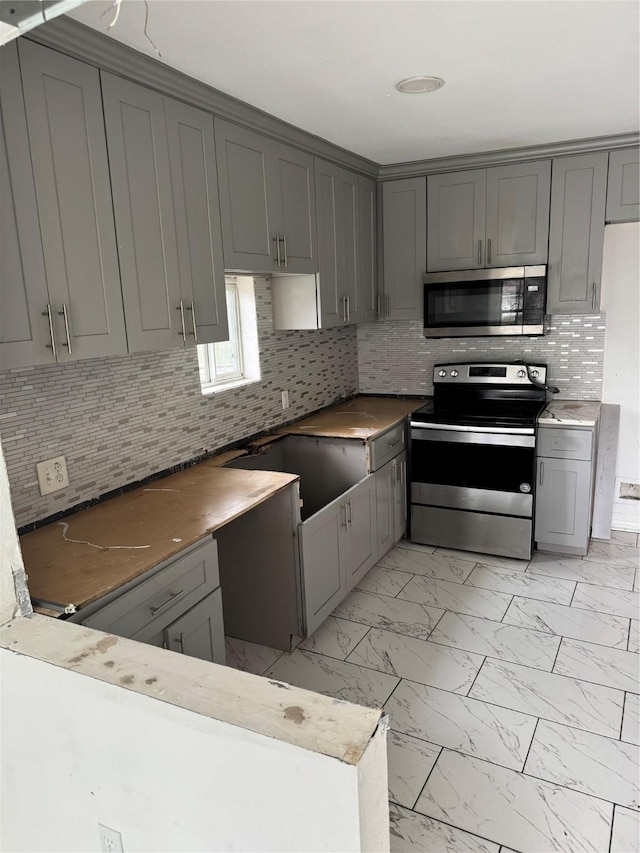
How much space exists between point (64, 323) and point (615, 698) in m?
2.45

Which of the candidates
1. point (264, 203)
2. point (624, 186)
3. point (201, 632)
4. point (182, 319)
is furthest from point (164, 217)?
point (624, 186)

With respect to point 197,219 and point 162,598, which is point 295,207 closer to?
point 197,219

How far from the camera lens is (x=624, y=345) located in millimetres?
3670

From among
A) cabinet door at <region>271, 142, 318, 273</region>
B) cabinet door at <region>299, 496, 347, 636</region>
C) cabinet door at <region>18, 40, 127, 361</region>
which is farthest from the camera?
cabinet door at <region>271, 142, 318, 273</region>

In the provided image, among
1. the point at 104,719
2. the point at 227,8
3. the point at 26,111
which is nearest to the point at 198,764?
the point at 104,719

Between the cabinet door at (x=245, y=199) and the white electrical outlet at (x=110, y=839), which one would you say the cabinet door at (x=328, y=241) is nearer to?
the cabinet door at (x=245, y=199)

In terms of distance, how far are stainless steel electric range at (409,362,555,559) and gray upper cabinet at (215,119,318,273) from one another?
129 cm

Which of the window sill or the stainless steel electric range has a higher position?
the window sill

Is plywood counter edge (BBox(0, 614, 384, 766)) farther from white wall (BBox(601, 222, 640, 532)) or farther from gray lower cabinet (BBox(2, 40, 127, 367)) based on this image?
white wall (BBox(601, 222, 640, 532))

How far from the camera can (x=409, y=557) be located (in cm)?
365

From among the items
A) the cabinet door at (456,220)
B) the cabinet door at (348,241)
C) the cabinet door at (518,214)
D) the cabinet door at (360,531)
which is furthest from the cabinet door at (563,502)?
the cabinet door at (348,241)

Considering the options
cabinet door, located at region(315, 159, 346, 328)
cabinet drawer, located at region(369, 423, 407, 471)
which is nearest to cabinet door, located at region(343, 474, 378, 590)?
cabinet drawer, located at region(369, 423, 407, 471)

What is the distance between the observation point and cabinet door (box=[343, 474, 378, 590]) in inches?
119

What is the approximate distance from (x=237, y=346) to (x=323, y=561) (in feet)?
4.12
